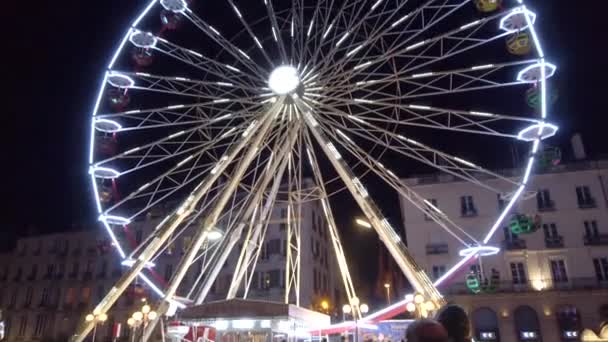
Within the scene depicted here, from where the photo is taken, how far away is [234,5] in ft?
69.8

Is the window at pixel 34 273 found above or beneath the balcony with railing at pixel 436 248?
above

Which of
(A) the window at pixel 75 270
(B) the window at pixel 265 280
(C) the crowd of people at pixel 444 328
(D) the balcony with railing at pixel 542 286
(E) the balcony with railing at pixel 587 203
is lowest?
(C) the crowd of people at pixel 444 328

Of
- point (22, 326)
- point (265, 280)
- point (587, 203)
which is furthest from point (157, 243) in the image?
Answer: point (22, 326)

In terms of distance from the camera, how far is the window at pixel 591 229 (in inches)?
1553

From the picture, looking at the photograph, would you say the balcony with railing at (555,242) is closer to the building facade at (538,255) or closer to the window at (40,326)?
the building facade at (538,255)

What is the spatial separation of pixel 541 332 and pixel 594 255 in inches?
302

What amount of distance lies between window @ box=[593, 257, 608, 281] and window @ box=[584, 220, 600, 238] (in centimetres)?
210

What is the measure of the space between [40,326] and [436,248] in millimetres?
46544

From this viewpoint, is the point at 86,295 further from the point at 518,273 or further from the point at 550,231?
the point at 550,231

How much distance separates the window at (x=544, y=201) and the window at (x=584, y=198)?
215 centimetres

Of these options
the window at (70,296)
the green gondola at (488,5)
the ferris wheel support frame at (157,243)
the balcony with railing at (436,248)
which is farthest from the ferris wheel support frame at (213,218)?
the window at (70,296)

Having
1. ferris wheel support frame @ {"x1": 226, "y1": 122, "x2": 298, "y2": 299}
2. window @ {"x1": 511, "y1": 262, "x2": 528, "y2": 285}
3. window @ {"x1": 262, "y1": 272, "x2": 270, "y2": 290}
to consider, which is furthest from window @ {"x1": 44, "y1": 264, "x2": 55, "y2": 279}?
window @ {"x1": 511, "y1": 262, "x2": 528, "y2": 285}

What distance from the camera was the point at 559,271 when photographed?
128ft

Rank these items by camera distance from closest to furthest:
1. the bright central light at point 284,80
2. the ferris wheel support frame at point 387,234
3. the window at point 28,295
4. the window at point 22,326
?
the ferris wheel support frame at point 387,234 → the bright central light at point 284,80 → the window at point 22,326 → the window at point 28,295
